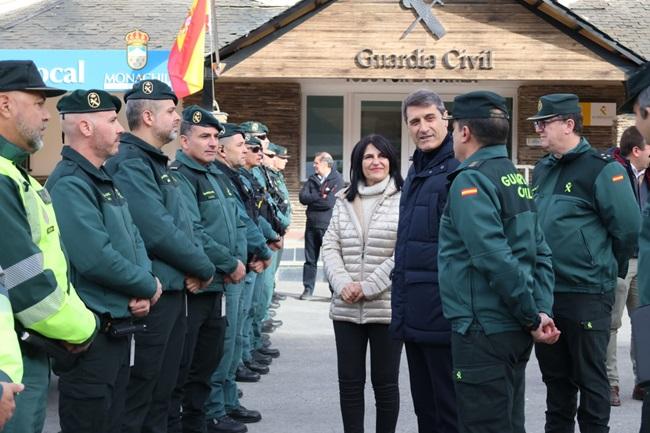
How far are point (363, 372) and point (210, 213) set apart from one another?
1491 millimetres

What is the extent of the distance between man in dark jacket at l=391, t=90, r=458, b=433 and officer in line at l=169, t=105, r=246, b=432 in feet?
4.74

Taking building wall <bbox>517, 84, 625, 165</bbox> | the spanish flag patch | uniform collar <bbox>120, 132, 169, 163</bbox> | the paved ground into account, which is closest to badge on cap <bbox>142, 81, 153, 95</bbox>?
uniform collar <bbox>120, 132, 169, 163</bbox>

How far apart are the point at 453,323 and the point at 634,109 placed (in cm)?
143

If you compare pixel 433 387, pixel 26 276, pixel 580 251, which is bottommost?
pixel 433 387

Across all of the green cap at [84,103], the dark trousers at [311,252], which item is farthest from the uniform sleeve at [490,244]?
the dark trousers at [311,252]

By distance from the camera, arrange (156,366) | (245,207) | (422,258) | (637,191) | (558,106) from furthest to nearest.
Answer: (245,207) < (637,191) < (558,106) < (156,366) < (422,258)

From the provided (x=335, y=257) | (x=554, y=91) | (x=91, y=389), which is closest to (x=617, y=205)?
(x=335, y=257)

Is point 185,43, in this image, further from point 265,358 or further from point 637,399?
point 637,399

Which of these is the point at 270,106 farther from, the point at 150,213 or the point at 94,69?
the point at 150,213

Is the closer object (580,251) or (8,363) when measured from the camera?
(8,363)

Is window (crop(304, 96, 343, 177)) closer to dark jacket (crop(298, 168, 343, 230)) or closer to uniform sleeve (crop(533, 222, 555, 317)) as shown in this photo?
dark jacket (crop(298, 168, 343, 230))

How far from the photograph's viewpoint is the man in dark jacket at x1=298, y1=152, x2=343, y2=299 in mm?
13758

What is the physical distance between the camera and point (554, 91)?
1967 cm

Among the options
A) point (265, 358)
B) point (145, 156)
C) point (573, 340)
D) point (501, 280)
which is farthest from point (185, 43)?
point (501, 280)
